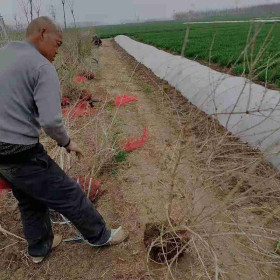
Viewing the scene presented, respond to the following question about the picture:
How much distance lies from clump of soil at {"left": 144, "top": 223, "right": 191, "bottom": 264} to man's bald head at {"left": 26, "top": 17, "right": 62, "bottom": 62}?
4.75 ft

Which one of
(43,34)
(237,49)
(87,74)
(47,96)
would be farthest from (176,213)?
(237,49)

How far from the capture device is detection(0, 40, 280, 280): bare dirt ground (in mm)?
2070

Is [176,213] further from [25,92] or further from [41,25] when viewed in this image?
[41,25]

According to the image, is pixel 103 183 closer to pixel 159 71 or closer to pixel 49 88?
pixel 49 88

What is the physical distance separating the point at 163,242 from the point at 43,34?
1664 mm

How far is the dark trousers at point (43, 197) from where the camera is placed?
2.02 meters

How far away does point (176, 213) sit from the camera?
299cm

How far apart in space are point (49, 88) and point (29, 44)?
0.34m

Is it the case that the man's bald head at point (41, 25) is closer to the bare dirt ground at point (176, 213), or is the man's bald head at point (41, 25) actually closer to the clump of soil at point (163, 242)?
the bare dirt ground at point (176, 213)

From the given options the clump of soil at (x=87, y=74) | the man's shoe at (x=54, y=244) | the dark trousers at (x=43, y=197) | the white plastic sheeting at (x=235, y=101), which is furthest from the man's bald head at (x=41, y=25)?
the clump of soil at (x=87, y=74)

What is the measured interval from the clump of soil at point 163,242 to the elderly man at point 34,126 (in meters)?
0.45

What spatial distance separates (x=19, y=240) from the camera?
2.76 metres

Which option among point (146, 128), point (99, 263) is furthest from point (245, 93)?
point (99, 263)

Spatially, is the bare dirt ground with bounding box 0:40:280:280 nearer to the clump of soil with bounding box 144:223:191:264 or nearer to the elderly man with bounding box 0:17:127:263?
the clump of soil with bounding box 144:223:191:264
